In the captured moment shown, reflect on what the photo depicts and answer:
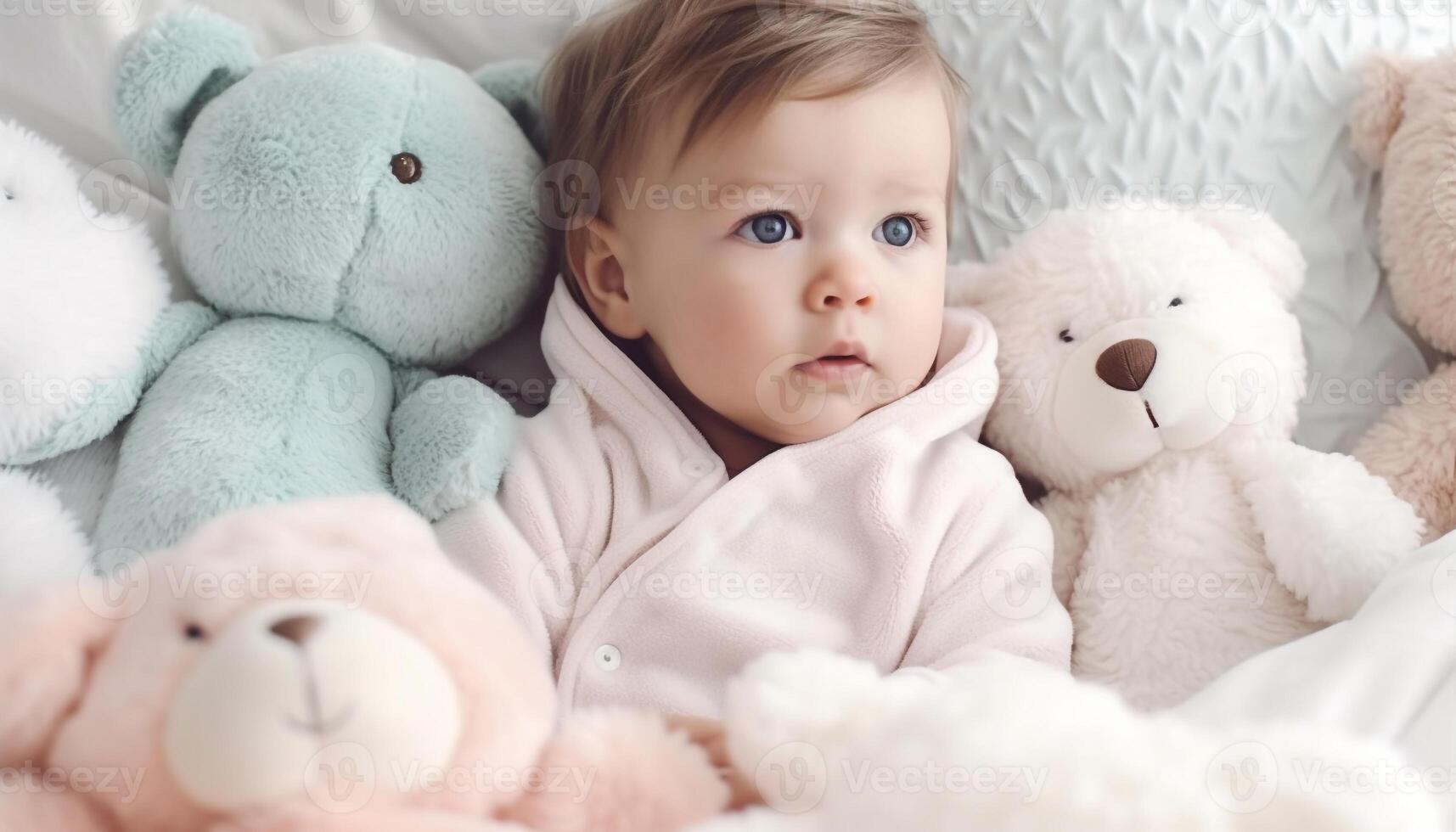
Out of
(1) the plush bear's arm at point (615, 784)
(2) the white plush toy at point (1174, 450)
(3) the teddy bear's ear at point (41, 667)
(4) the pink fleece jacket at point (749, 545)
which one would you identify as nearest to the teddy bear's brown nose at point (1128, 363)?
(2) the white plush toy at point (1174, 450)

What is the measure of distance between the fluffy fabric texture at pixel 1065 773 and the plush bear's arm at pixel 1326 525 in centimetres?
37

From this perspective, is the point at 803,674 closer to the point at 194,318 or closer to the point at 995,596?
the point at 995,596

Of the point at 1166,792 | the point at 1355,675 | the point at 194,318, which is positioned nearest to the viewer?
the point at 1166,792

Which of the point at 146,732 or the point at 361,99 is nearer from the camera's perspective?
the point at 146,732

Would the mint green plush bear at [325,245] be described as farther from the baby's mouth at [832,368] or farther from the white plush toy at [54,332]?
the baby's mouth at [832,368]

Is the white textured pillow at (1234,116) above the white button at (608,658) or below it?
above

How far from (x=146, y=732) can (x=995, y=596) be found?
2.33 feet

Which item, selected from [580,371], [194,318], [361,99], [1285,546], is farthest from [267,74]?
[1285,546]

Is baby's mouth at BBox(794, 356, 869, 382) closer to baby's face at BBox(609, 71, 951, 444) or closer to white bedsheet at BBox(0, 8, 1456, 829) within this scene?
baby's face at BBox(609, 71, 951, 444)

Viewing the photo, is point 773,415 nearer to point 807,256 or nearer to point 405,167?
point 807,256

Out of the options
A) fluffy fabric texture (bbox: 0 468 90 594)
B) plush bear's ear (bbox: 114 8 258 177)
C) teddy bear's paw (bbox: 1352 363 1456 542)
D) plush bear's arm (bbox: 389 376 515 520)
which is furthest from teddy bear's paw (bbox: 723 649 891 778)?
plush bear's ear (bbox: 114 8 258 177)

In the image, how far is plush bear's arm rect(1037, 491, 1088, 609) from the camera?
110 cm

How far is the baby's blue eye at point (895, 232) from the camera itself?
3.55 feet

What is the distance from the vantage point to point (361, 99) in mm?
1067
